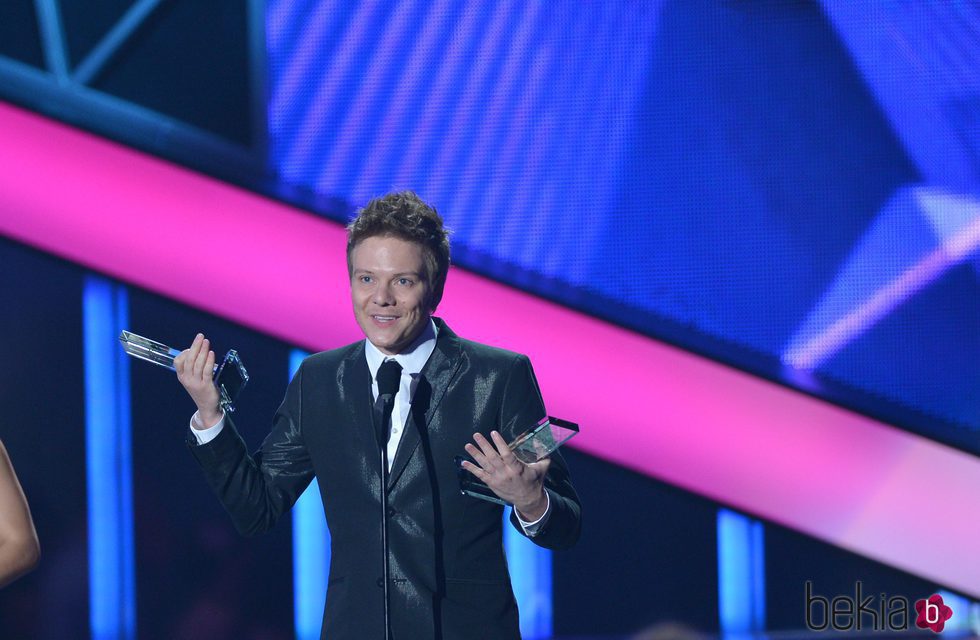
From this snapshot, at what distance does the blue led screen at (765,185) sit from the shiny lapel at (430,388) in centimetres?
179

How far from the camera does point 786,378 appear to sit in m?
3.65

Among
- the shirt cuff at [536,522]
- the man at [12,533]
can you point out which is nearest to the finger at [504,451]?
the shirt cuff at [536,522]

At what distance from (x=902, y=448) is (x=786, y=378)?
0.46 meters

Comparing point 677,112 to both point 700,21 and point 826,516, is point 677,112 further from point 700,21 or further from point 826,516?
point 826,516

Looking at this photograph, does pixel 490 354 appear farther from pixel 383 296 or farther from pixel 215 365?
pixel 215 365

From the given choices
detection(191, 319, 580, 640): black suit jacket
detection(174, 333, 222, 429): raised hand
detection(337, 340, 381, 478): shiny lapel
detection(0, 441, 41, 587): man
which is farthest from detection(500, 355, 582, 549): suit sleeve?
detection(0, 441, 41, 587): man

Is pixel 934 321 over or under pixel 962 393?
over

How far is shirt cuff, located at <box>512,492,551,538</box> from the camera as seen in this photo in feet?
5.62

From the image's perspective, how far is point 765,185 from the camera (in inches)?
143

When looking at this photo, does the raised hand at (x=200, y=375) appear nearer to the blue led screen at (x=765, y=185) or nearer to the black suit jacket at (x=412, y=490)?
the black suit jacket at (x=412, y=490)

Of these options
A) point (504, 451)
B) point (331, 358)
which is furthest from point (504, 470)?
point (331, 358)

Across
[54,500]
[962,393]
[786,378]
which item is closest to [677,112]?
[786,378]

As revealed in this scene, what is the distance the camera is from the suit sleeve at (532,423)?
178 centimetres

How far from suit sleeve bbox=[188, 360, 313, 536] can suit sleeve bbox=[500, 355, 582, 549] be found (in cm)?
39
